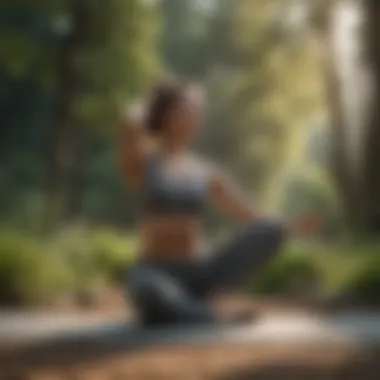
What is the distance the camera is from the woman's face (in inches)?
81.1

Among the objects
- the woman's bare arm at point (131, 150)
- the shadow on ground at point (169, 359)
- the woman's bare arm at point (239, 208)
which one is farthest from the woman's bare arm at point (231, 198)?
the shadow on ground at point (169, 359)

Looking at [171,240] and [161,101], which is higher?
[161,101]

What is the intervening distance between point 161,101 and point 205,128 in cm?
10

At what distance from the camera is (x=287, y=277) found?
2.03 meters

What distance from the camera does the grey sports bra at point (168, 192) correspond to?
2057 mm

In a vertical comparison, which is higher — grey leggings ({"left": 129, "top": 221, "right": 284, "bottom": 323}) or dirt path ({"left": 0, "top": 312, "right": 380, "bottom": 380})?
grey leggings ({"left": 129, "top": 221, "right": 284, "bottom": 323})

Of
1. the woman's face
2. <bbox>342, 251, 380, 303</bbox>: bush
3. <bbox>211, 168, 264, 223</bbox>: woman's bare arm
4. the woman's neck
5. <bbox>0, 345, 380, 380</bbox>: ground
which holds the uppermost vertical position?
the woman's face

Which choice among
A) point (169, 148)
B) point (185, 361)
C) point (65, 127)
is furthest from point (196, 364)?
point (65, 127)

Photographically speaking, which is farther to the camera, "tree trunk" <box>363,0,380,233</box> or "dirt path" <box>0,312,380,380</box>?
"tree trunk" <box>363,0,380,233</box>

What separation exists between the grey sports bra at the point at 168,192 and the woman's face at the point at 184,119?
0.19ft

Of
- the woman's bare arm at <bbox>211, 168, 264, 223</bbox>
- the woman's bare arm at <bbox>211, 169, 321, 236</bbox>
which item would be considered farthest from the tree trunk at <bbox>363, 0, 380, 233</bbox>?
the woman's bare arm at <bbox>211, 168, 264, 223</bbox>

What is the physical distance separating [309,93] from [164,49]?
0.29 metres

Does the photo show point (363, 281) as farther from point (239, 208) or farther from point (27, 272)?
point (27, 272)

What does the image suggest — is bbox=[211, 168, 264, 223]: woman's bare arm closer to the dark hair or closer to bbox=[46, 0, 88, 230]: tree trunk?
the dark hair
